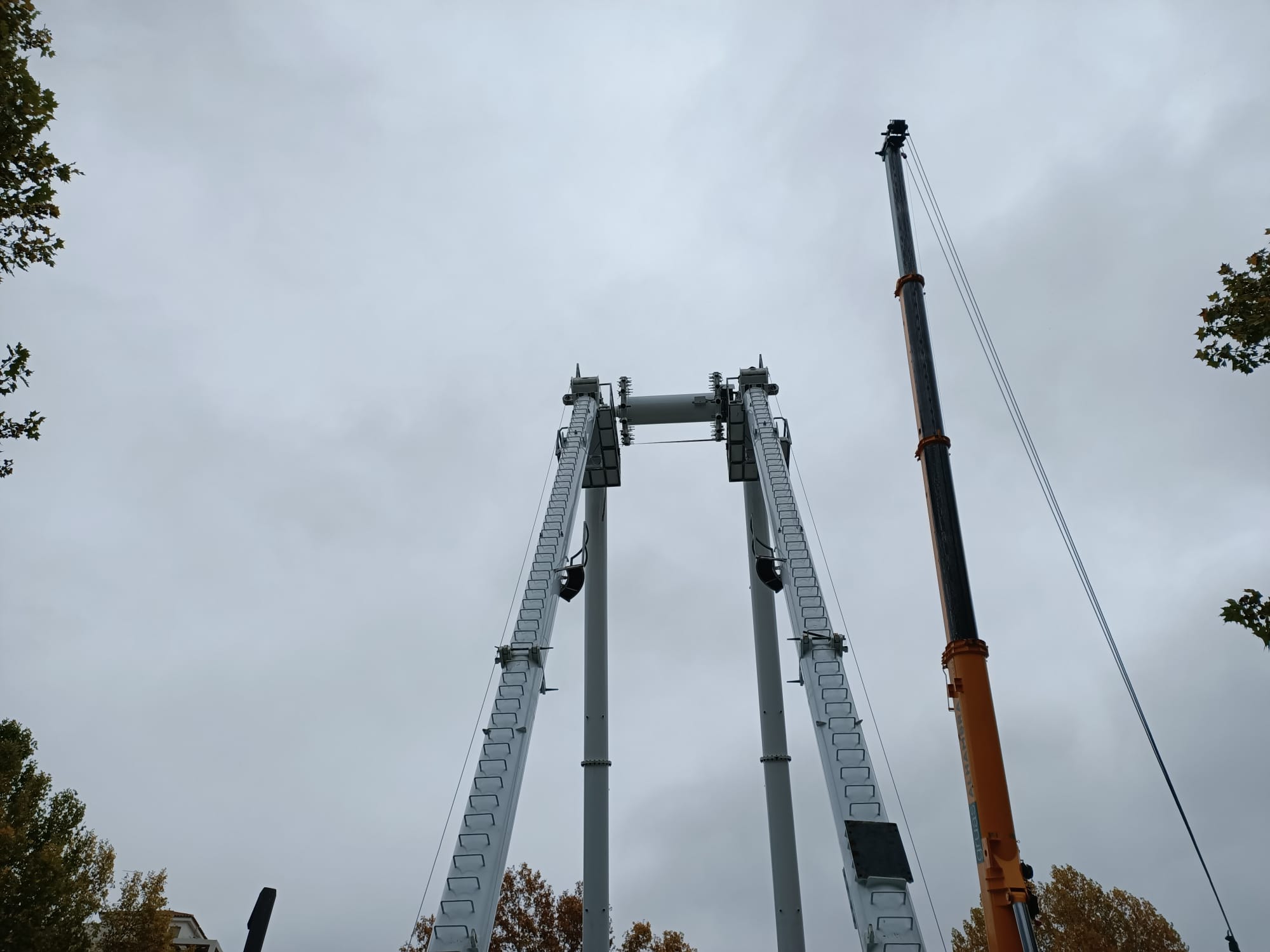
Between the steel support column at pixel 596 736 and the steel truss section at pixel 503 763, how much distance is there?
6852 mm

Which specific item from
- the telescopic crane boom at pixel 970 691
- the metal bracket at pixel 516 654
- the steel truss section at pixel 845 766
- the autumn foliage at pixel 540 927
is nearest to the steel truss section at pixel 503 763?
the metal bracket at pixel 516 654

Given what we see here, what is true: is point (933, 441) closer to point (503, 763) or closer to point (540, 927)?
point (503, 763)

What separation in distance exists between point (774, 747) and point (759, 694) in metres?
1.49

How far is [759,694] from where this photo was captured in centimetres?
2398

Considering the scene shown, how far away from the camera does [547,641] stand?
50.9 feet

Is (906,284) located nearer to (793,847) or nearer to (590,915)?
(793,847)

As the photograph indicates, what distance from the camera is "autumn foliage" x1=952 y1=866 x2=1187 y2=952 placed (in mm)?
35281

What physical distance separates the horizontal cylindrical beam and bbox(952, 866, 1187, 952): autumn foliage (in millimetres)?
26069

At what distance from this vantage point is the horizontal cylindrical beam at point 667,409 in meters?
25.6

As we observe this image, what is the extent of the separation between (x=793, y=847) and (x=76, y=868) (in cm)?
2103

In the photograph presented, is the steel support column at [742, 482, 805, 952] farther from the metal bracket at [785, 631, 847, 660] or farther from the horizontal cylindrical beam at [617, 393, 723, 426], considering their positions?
the metal bracket at [785, 631, 847, 660]

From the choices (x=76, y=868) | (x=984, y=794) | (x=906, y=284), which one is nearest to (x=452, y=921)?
(x=984, y=794)

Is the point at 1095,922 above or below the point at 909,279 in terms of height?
below

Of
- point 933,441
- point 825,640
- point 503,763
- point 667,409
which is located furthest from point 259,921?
point 667,409
